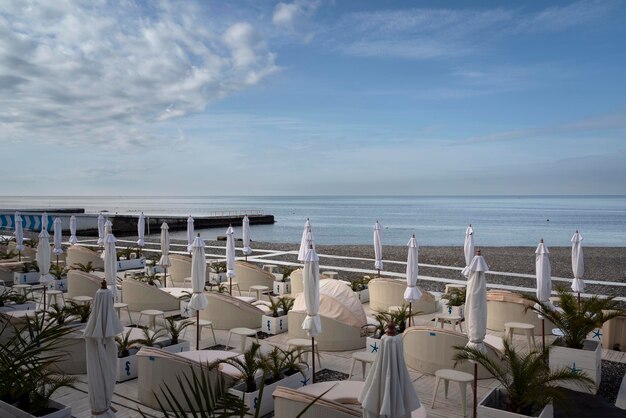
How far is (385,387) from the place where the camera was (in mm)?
4562

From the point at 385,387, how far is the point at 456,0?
22749mm

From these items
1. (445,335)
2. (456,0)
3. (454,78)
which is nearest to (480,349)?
(445,335)

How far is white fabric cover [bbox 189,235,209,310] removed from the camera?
995 cm

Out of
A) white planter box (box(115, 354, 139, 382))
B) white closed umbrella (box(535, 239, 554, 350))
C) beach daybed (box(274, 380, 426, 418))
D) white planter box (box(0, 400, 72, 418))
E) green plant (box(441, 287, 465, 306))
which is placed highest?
white closed umbrella (box(535, 239, 554, 350))

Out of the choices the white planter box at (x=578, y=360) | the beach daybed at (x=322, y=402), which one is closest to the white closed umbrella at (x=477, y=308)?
the white planter box at (x=578, y=360)

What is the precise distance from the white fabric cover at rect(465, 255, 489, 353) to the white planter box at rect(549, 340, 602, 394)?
4.72 feet

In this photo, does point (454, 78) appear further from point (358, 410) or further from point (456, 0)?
point (358, 410)

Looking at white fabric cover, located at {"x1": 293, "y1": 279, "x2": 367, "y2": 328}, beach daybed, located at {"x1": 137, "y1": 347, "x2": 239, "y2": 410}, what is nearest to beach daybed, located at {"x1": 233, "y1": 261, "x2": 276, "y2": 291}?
white fabric cover, located at {"x1": 293, "y1": 279, "x2": 367, "y2": 328}

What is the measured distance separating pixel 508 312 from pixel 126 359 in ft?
27.7

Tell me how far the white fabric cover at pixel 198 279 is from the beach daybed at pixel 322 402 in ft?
13.4

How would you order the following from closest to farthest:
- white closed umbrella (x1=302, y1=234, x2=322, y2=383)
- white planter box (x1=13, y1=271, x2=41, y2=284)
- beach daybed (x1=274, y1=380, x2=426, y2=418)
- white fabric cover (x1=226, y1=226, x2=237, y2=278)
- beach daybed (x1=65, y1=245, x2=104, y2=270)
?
1. beach daybed (x1=274, y1=380, x2=426, y2=418)
2. white closed umbrella (x1=302, y1=234, x2=322, y2=383)
3. white fabric cover (x1=226, y1=226, x2=237, y2=278)
4. white planter box (x1=13, y1=271, x2=41, y2=284)
5. beach daybed (x1=65, y1=245, x2=104, y2=270)

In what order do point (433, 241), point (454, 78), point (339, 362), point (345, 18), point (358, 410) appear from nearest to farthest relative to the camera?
point (358, 410), point (339, 362), point (345, 18), point (454, 78), point (433, 241)

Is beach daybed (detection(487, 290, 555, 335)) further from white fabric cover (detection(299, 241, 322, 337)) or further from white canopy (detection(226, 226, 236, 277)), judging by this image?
white canopy (detection(226, 226, 236, 277))

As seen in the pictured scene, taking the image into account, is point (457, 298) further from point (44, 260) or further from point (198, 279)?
point (44, 260)
